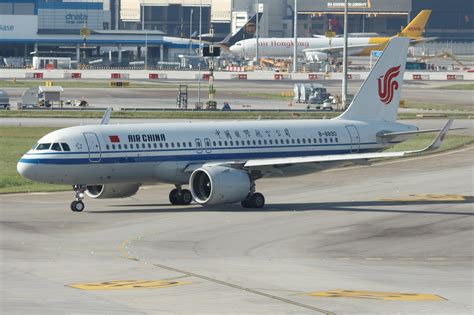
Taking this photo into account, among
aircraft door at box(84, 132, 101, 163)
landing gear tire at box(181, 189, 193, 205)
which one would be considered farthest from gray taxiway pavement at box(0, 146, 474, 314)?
aircraft door at box(84, 132, 101, 163)

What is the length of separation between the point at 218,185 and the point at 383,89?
13.7m

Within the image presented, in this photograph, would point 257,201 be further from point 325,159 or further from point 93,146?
point 93,146

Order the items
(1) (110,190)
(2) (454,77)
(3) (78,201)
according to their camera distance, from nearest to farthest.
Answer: (3) (78,201) → (1) (110,190) → (2) (454,77)

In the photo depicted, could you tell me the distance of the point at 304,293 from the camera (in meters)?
31.8

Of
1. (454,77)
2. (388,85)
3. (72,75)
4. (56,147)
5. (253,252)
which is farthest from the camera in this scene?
(454,77)

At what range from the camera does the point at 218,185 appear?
49938 mm

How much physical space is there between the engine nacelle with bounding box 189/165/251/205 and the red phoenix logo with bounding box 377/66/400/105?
38.0 feet

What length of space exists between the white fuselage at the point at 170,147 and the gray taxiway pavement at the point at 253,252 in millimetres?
1731

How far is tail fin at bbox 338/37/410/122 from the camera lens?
59.0m

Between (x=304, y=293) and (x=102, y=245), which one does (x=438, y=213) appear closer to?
(x=102, y=245)

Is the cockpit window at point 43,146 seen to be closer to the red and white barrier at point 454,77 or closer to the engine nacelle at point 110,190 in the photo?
the engine nacelle at point 110,190

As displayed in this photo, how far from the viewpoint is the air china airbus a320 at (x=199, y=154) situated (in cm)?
4966

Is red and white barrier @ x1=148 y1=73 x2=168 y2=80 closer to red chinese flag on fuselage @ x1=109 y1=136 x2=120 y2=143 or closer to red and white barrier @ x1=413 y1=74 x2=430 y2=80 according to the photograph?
red and white barrier @ x1=413 y1=74 x2=430 y2=80

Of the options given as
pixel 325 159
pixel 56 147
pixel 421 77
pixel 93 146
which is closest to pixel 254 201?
pixel 325 159
